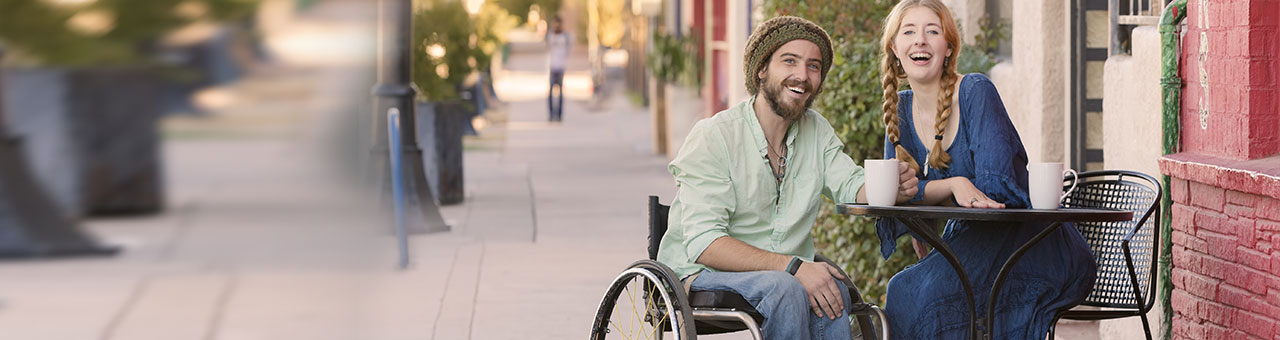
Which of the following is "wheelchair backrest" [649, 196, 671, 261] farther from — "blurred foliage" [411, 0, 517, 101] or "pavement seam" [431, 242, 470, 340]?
"blurred foliage" [411, 0, 517, 101]

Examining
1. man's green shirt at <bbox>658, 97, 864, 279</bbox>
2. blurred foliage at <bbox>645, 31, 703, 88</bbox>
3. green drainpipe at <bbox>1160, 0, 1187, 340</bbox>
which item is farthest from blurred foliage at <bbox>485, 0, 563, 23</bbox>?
man's green shirt at <bbox>658, 97, 864, 279</bbox>

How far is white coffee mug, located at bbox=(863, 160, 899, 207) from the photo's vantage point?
3.78 m

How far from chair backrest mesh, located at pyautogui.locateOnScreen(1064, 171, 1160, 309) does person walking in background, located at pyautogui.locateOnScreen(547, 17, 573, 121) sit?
61.9ft

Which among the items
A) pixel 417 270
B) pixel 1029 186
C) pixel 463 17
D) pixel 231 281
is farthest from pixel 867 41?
pixel 463 17

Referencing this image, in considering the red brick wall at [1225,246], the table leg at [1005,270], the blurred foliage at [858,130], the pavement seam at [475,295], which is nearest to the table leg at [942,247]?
the table leg at [1005,270]

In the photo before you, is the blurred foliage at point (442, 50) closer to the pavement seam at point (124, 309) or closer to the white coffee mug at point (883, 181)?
the pavement seam at point (124, 309)

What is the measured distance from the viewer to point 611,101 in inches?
1213

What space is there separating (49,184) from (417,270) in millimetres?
2644

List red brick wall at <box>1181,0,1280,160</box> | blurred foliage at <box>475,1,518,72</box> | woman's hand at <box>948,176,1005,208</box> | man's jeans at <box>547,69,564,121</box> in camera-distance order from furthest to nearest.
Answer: man's jeans at <box>547,69,564,121</box>
blurred foliage at <box>475,1,518,72</box>
red brick wall at <box>1181,0,1280,160</box>
woman's hand at <box>948,176,1005,208</box>

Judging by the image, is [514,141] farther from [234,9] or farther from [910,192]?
[234,9]

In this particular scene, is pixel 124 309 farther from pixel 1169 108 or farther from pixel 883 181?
pixel 1169 108

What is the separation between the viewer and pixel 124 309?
7195mm

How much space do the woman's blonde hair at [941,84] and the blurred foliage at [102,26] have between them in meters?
2.08

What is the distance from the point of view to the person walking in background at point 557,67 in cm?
2322
